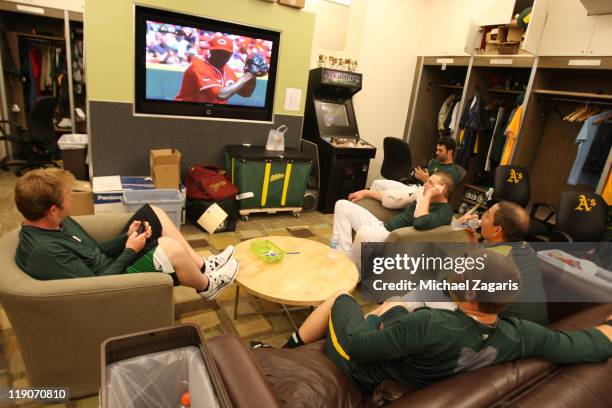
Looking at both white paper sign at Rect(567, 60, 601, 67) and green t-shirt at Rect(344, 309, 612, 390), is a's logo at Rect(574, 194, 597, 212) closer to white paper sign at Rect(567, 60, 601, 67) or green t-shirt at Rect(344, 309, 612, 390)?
white paper sign at Rect(567, 60, 601, 67)

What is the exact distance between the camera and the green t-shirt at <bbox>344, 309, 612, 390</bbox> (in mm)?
1119

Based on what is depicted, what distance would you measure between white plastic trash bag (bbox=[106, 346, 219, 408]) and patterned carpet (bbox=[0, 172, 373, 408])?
75 cm

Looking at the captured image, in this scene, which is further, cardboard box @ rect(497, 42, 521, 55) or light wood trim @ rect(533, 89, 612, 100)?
cardboard box @ rect(497, 42, 521, 55)

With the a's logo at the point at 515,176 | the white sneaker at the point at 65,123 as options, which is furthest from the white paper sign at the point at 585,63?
the white sneaker at the point at 65,123

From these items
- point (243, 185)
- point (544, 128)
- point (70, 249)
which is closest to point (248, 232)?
point (243, 185)

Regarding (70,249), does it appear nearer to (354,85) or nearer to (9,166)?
(354,85)

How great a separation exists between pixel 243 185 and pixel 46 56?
3.35 metres

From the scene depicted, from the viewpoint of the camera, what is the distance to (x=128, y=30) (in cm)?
315

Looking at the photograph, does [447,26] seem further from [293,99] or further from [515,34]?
[293,99]

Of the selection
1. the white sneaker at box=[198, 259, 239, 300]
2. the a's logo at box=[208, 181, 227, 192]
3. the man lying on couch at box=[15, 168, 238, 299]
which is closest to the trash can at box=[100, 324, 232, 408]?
the man lying on couch at box=[15, 168, 238, 299]

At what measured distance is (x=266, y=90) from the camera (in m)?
3.97

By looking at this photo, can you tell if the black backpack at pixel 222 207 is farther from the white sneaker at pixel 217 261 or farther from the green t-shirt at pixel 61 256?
the green t-shirt at pixel 61 256

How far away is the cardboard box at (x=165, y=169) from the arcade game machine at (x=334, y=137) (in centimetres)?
161

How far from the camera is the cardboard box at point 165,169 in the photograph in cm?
323
